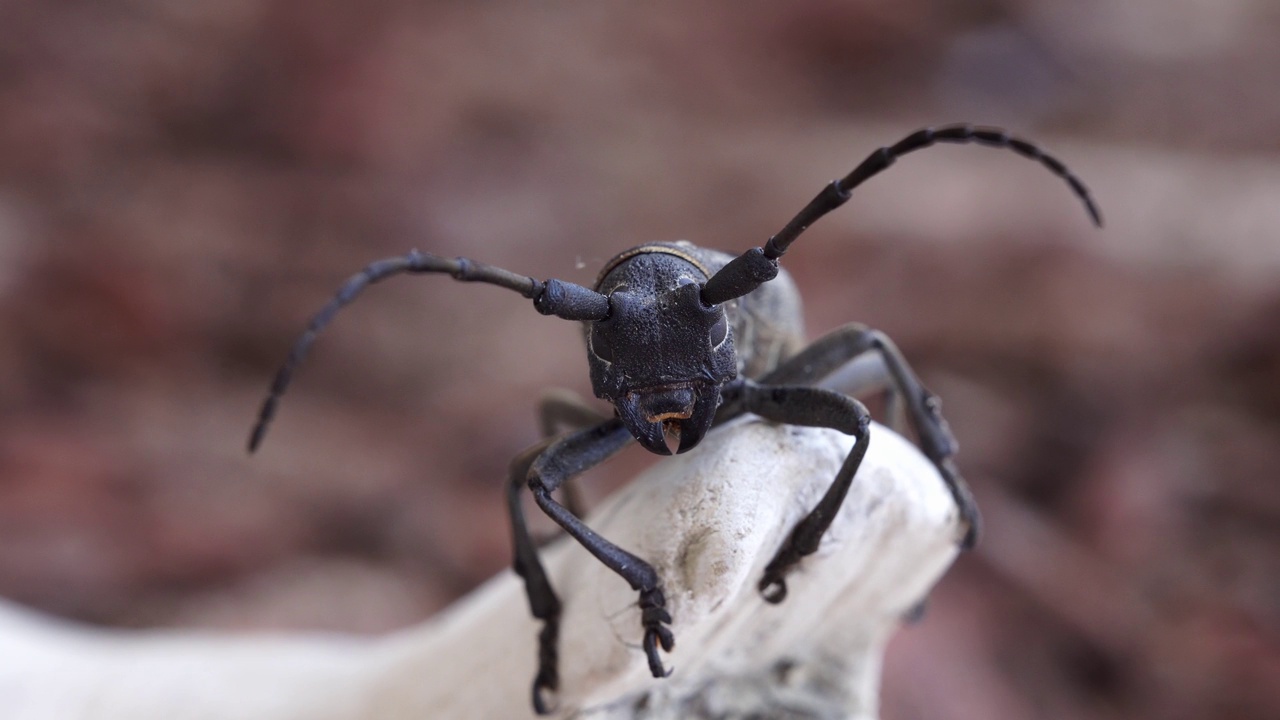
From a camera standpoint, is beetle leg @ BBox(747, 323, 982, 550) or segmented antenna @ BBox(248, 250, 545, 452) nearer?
segmented antenna @ BBox(248, 250, 545, 452)

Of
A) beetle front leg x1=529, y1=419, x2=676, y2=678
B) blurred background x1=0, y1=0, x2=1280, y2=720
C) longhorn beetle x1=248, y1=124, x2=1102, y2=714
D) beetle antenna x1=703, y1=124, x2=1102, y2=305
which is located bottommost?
blurred background x1=0, y1=0, x2=1280, y2=720

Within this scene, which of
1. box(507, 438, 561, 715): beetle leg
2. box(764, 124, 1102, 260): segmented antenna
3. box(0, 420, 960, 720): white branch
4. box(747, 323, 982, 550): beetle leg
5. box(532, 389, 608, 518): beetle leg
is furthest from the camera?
box(532, 389, 608, 518): beetle leg

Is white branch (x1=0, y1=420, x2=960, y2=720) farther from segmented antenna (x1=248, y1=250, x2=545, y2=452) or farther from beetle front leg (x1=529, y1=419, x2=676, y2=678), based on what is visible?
segmented antenna (x1=248, y1=250, x2=545, y2=452)

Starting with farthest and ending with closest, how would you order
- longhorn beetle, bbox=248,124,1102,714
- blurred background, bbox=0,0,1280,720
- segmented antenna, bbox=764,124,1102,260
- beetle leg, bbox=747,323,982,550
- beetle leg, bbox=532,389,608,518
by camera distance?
blurred background, bbox=0,0,1280,720, beetle leg, bbox=532,389,608,518, beetle leg, bbox=747,323,982,550, longhorn beetle, bbox=248,124,1102,714, segmented antenna, bbox=764,124,1102,260

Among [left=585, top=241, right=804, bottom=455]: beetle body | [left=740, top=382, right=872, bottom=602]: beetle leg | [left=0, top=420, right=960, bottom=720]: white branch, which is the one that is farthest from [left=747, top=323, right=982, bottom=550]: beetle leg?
[left=585, top=241, right=804, bottom=455]: beetle body

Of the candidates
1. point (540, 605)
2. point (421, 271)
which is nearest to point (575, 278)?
point (540, 605)

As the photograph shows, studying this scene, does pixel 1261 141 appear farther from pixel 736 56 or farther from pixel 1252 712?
pixel 1252 712
